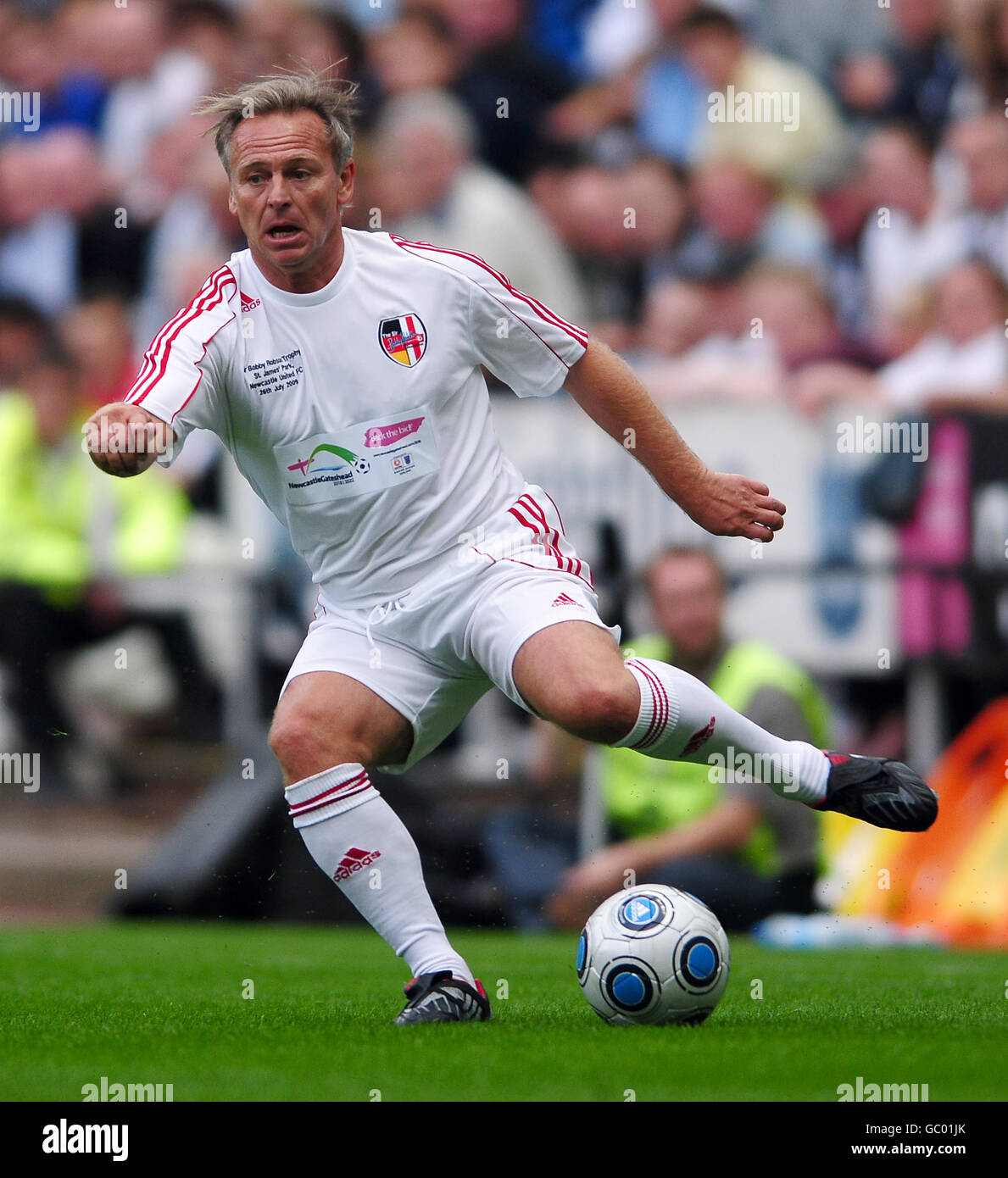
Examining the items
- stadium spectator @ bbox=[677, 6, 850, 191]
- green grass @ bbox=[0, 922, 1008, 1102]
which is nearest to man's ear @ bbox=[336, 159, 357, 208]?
green grass @ bbox=[0, 922, 1008, 1102]

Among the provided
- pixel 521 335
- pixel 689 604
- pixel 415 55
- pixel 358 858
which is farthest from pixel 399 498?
pixel 415 55

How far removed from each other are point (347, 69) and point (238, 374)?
788 centimetres

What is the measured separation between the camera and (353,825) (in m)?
5.32

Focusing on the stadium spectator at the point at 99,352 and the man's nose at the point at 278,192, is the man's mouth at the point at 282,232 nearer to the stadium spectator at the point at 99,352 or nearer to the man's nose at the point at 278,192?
the man's nose at the point at 278,192

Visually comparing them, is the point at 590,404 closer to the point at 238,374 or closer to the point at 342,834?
the point at 238,374

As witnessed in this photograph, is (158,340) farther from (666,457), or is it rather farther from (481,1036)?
(481,1036)

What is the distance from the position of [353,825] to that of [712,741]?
3.32 ft

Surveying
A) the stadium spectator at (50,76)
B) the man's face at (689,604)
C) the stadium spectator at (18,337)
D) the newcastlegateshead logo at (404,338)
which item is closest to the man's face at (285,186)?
the newcastlegateshead logo at (404,338)

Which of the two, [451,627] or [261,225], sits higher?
[261,225]

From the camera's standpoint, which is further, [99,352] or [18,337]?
[18,337]

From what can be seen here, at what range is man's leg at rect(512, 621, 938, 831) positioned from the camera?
202 inches

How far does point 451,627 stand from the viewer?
550 cm
